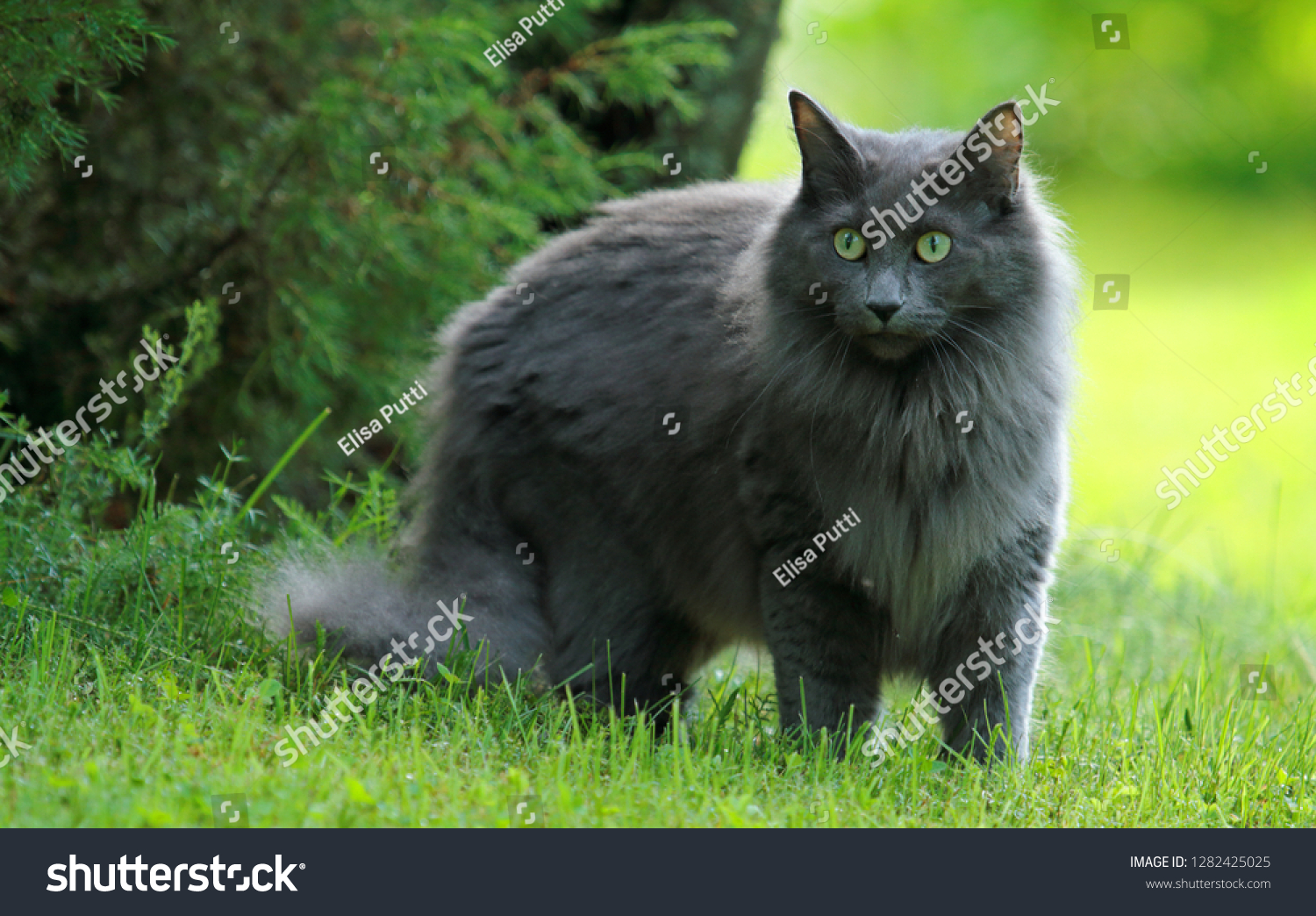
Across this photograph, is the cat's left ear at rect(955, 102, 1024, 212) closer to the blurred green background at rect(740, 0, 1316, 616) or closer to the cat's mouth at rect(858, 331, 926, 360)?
the cat's mouth at rect(858, 331, 926, 360)

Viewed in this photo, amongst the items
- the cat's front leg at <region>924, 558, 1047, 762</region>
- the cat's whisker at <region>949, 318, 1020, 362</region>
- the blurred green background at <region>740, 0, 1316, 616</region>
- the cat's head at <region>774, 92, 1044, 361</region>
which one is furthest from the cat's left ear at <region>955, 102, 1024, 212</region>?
the blurred green background at <region>740, 0, 1316, 616</region>

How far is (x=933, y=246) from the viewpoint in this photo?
264 cm

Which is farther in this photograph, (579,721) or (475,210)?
(475,210)

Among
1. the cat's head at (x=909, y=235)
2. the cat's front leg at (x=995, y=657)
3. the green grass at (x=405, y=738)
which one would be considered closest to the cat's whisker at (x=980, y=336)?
the cat's head at (x=909, y=235)

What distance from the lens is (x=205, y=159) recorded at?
4801 mm

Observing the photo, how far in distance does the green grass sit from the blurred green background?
5.10 m

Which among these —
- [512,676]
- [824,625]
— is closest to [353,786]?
[512,676]

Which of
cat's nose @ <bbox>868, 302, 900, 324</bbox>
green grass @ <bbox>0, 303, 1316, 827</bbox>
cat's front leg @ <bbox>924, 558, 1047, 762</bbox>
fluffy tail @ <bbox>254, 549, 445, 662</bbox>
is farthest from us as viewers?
fluffy tail @ <bbox>254, 549, 445, 662</bbox>

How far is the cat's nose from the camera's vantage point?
8.45ft

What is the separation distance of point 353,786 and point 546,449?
4.60ft

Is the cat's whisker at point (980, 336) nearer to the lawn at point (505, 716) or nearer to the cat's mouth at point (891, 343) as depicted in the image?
the cat's mouth at point (891, 343)

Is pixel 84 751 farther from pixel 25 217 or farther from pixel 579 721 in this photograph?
pixel 25 217

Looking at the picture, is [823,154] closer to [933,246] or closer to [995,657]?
[933,246]

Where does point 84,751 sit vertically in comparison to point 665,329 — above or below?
below
